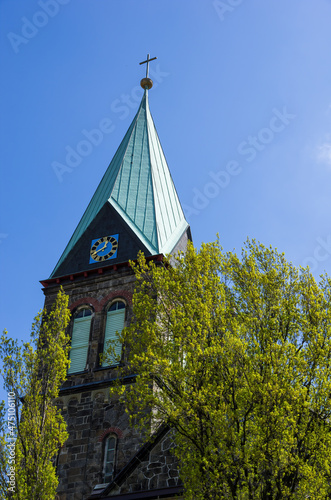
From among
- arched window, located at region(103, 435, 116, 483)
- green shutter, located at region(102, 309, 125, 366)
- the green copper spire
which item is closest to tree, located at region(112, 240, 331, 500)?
arched window, located at region(103, 435, 116, 483)

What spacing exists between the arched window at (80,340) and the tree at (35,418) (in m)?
5.72

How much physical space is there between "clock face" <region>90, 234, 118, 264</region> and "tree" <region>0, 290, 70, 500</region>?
27.7 feet

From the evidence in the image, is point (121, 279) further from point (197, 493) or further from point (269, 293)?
point (197, 493)

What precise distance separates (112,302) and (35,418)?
9247mm

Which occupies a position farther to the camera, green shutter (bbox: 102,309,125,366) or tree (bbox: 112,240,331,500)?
green shutter (bbox: 102,309,125,366)

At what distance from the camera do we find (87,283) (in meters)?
28.7

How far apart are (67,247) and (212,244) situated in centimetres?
1551

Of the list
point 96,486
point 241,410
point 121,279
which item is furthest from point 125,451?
point 241,410

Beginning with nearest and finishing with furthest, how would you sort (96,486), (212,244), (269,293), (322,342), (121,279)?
(322,342), (269,293), (212,244), (96,486), (121,279)

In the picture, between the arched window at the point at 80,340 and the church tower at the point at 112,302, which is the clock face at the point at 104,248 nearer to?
the church tower at the point at 112,302

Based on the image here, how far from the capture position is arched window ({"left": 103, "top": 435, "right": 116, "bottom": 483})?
74.2ft

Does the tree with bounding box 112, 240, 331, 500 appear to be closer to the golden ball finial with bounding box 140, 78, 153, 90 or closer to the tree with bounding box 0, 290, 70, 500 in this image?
the tree with bounding box 0, 290, 70, 500

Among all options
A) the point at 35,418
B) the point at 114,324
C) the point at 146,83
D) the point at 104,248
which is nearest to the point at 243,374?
the point at 35,418

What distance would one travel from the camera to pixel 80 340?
27.0 m
